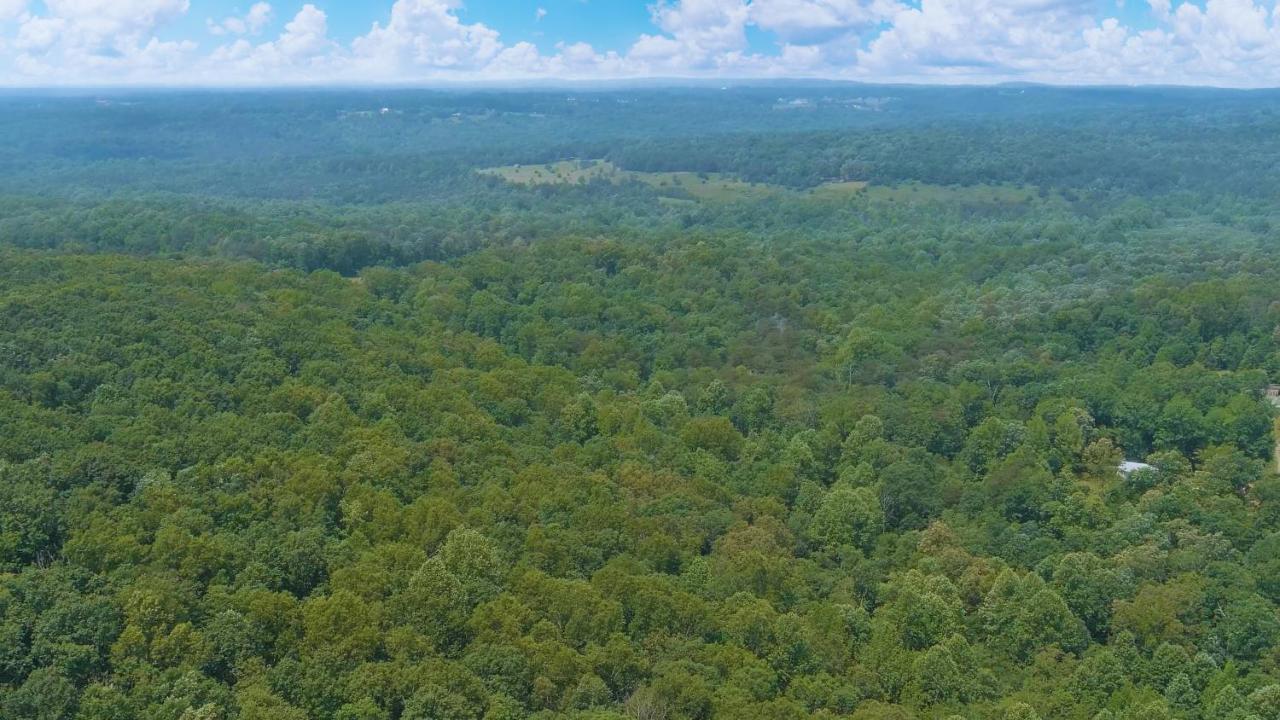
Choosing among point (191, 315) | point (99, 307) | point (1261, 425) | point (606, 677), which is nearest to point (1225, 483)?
point (1261, 425)

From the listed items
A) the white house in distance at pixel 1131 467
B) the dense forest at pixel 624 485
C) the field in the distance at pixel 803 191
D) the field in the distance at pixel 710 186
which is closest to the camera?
the dense forest at pixel 624 485

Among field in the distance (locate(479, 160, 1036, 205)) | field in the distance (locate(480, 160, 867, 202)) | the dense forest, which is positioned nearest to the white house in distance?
the dense forest

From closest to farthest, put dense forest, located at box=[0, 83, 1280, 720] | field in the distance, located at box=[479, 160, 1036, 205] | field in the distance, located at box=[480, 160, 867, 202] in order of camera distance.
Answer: dense forest, located at box=[0, 83, 1280, 720], field in the distance, located at box=[479, 160, 1036, 205], field in the distance, located at box=[480, 160, 867, 202]

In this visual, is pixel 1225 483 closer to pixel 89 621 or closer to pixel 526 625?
pixel 526 625

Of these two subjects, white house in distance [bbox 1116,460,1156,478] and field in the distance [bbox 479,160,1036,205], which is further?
field in the distance [bbox 479,160,1036,205]

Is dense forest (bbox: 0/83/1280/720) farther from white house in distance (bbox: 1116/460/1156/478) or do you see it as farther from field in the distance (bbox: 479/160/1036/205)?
field in the distance (bbox: 479/160/1036/205)

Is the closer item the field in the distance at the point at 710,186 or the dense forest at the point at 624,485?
the dense forest at the point at 624,485

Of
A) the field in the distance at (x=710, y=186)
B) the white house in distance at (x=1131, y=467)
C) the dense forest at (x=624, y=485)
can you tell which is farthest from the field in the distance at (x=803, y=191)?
the white house in distance at (x=1131, y=467)

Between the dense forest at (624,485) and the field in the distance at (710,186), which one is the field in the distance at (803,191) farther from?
the dense forest at (624,485)
